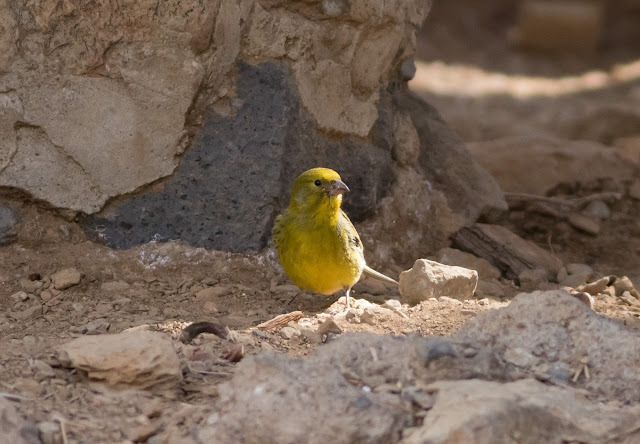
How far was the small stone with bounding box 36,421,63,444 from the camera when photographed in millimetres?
2789

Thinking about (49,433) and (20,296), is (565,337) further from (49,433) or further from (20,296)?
(20,296)

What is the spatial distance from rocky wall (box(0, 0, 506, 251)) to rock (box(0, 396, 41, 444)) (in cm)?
221

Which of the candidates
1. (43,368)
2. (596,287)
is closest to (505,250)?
(596,287)

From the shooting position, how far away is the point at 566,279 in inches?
233

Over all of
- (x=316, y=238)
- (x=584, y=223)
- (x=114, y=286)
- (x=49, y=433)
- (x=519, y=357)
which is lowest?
(x=584, y=223)

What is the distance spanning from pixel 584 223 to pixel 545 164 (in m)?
0.76

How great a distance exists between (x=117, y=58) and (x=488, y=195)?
3.03 m

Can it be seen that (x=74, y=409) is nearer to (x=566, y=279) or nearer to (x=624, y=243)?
(x=566, y=279)

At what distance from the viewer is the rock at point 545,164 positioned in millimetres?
7434

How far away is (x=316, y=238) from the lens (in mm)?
4961

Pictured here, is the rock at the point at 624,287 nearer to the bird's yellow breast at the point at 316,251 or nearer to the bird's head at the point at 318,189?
the bird's yellow breast at the point at 316,251

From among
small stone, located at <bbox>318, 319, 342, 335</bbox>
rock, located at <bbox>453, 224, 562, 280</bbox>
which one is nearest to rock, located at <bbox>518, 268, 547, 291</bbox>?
rock, located at <bbox>453, 224, 562, 280</bbox>

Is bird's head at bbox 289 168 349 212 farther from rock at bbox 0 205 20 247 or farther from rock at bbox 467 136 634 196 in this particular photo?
rock at bbox 467 136 634 196

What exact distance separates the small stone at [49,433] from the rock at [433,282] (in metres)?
2.43
